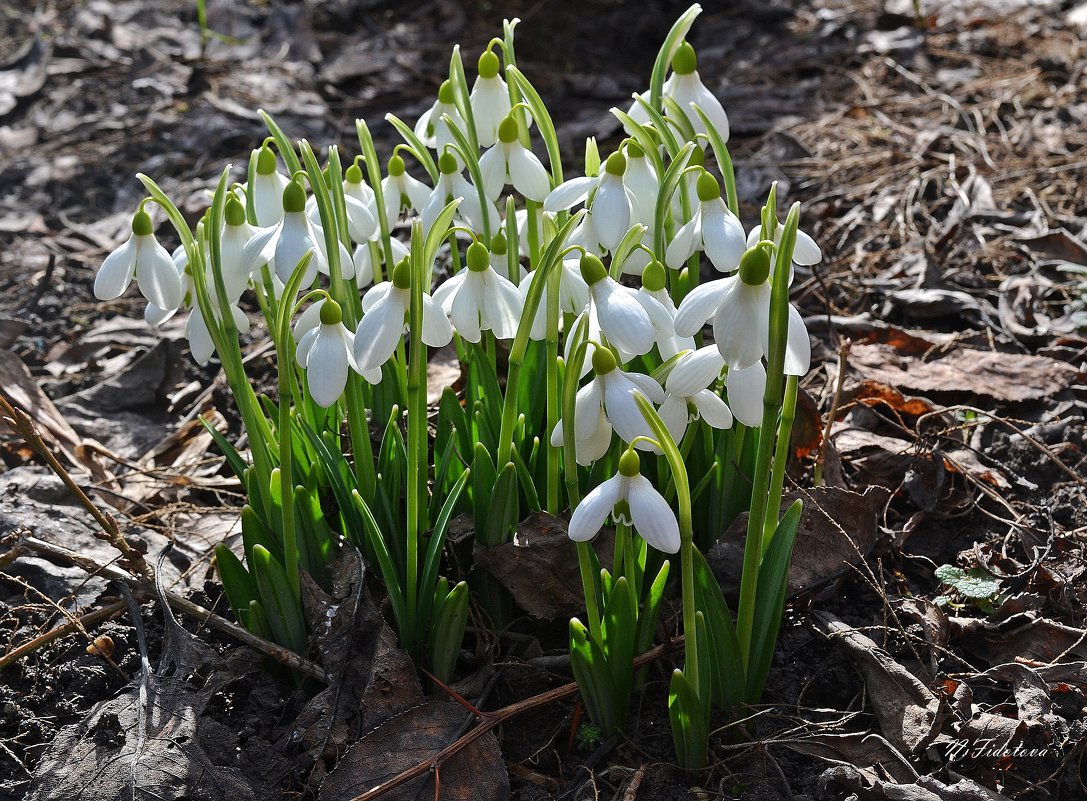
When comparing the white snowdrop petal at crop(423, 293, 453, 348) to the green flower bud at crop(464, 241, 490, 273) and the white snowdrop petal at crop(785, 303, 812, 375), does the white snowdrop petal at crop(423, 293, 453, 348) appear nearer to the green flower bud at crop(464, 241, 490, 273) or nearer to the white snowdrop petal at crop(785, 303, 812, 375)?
the green flower bud at crop(464, 241, 490, 273)

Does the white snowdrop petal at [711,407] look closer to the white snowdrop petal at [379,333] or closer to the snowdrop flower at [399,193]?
the white snowdrop petal at [379,333]

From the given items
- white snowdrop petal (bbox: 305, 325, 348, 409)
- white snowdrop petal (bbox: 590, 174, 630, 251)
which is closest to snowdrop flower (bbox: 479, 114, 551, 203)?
white snowdrop petal (bbox: 590, 174, 630, 251)

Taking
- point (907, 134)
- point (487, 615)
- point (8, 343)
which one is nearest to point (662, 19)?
point (907, 134)

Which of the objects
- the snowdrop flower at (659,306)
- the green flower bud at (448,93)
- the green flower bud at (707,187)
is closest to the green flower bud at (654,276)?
the snowdrop flower at (659,306)

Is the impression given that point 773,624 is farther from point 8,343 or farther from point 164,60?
Answer: point 164,60

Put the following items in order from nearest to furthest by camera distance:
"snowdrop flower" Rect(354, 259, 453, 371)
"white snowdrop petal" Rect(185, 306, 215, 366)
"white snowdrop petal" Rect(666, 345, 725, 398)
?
"white snowdrop petal" Rect(666, 345, 725, 398), "snowdrop flower" Rect(354, 259, 453, 371), "white snowdrop petal" Rect(185, 306, 215, 366)

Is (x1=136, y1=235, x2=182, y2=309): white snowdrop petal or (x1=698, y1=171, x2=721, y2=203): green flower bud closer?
(x1=698, y1=171, x2=721, y2=203): green flower bud

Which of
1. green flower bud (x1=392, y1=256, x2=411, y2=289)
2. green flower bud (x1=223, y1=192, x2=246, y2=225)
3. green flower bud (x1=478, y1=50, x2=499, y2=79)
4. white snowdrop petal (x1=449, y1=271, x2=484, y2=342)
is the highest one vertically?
green flower bud (x1=478, y1=50, x2=499, y2=79)

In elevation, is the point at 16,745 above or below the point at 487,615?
below
